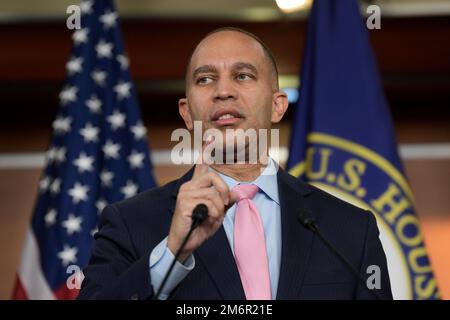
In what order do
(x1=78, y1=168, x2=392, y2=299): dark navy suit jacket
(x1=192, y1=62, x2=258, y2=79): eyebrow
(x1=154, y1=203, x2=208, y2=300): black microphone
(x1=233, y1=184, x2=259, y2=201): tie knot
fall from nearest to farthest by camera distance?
(x1=154, y1=203, x2=208, y2=300): black microphone < (x1=78, y1=168, x2=392, y2=299): dark navy suit jacket < (x1=233, y1=184, x2=259, y2=201): tie knot < (x1=192, y1=62, x2=258, y2=79): eyebrow

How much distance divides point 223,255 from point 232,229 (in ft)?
0.43

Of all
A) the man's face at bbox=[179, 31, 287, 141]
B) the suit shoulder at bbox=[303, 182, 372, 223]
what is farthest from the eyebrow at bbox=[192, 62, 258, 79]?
the suit shoulder at bbox=[303, 182, 372, 223]

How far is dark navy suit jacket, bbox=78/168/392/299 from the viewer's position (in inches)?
62.4

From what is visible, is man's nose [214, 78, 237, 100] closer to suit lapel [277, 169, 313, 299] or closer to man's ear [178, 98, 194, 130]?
man's ear [178, 98, 194, 130]

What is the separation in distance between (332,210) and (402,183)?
4.74 ft

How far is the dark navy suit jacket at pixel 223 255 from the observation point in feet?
5.20

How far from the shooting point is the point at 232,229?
70.3 inches

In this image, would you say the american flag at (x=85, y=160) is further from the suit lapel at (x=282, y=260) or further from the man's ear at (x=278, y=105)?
the suit lapel at (x=282, y=260)

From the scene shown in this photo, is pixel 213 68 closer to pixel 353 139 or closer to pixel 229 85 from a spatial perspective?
pixel 229 85

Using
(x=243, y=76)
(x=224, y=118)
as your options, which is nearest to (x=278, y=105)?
(x=243, y=76)

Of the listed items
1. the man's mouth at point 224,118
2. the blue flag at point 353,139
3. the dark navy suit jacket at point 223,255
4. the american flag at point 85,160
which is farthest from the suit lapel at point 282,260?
the american flag at point 85,160

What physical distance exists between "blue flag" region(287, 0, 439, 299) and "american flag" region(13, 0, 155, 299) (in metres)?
0.73

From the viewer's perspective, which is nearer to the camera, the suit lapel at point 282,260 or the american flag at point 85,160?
the suit lapel at point 282,260
